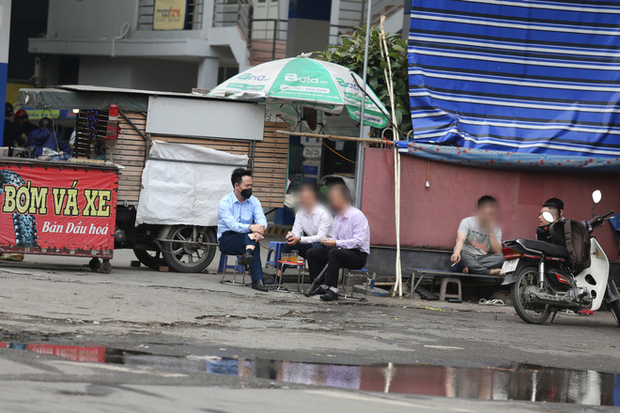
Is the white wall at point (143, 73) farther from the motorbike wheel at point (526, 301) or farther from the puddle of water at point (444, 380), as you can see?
the puddle of water at point (444, 380)

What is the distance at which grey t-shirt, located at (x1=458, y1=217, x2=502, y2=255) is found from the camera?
43.5 ft

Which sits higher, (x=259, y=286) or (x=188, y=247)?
(x=188, y=247)

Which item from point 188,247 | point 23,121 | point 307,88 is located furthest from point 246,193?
point 23,121

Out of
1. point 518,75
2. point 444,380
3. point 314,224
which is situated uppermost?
point 518,75

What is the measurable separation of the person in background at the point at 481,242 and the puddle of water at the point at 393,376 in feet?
17.7

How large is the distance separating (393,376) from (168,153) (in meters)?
7.16

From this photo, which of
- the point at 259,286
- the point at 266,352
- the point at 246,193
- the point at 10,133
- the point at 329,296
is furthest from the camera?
the point at 10,133

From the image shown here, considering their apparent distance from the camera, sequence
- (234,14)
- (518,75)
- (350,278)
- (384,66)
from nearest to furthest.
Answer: (350,278), (518,75), (384,66), (234,14)

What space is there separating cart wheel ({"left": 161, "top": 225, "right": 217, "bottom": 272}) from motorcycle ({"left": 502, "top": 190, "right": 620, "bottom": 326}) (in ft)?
14.5

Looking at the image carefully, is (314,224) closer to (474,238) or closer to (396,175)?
(396,175)

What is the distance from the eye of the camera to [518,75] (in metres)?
13.8

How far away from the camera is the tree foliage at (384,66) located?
1431 centimetres

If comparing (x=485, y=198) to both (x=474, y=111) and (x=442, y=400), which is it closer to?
(x=474, y=111)

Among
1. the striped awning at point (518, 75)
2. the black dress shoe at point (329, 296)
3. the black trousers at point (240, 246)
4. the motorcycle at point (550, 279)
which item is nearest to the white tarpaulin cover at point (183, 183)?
the black trousers at point (240, 246)
